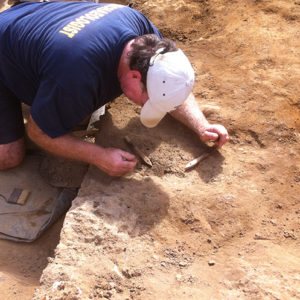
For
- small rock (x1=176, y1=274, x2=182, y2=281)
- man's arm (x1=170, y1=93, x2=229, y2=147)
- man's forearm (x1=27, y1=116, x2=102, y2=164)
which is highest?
man's forearm (x1=27, y1=116, x2=102, y2=164)

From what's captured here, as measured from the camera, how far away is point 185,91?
2.51 m

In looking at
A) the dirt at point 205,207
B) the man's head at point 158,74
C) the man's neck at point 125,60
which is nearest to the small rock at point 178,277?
the dirt at point 205,207

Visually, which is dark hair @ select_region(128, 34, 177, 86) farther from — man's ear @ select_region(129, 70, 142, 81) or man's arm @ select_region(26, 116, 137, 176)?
man's arm @ select_region(26, 116, 137, 176)

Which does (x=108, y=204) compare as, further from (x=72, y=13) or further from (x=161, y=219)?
(x=72, y=13)

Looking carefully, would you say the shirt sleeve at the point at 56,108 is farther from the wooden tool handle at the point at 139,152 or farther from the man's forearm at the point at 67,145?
the wooden tool handle at the point at 139,152

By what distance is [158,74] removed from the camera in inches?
95.0

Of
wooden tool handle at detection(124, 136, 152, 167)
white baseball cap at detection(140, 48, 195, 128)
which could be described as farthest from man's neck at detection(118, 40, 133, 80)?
wooden tool handle at detection(124, 136, 152, 167)

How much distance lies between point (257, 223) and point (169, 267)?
682 millimetres

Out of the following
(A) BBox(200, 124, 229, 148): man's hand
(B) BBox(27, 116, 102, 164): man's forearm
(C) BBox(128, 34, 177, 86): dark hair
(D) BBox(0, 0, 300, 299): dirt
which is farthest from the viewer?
(A) BBox(200, 124, 229, 148): man's hand

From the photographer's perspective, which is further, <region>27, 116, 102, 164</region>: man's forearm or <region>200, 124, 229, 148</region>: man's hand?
<region>200, 124, 229, 148</region>: man's hand

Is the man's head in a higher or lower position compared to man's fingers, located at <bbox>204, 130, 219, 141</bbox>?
higher

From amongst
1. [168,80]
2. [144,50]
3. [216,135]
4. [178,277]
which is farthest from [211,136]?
[178,277]

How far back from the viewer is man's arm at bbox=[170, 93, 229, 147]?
9.73 feet

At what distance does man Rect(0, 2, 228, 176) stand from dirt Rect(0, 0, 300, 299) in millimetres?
271
